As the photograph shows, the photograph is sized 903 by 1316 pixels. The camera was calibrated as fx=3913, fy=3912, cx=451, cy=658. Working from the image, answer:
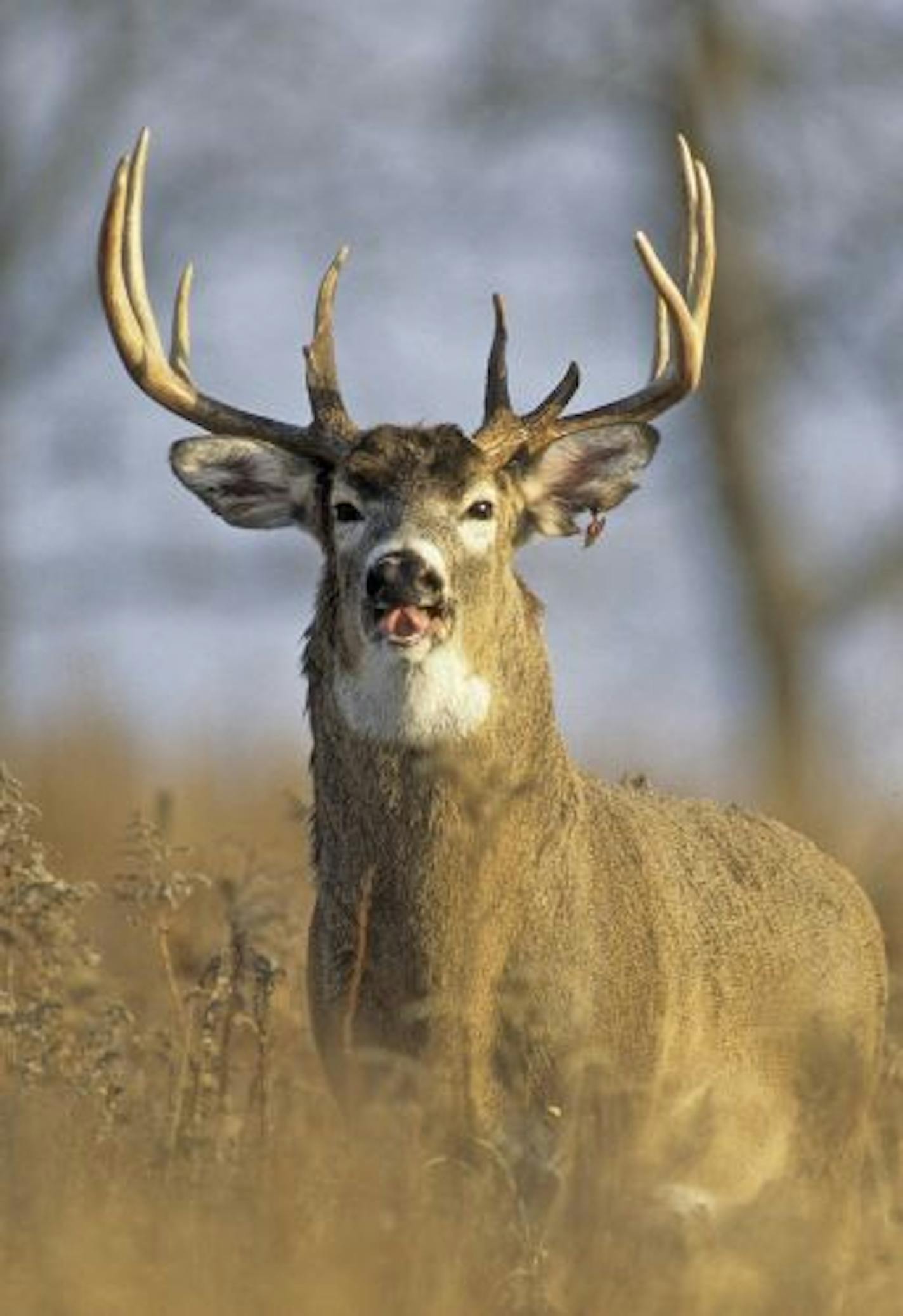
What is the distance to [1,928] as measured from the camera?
292 inches

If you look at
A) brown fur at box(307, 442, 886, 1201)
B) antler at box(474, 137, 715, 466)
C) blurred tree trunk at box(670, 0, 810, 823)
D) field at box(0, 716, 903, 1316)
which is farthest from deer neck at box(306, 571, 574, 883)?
blurred tree trunk at box(670, 0, 810, 823)

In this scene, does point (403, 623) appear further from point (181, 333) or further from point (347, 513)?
point (181, 333)

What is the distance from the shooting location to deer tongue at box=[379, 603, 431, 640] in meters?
7.56

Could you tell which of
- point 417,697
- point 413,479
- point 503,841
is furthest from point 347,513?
point 503,841

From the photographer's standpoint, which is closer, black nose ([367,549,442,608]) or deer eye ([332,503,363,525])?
black nose ([367,549,442,608])

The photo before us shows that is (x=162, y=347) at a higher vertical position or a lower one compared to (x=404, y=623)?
higher

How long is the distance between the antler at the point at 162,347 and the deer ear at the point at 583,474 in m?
0.43

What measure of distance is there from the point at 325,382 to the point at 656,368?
2.57 feet

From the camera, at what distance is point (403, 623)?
7.57 metres

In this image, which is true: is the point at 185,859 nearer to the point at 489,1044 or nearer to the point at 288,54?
the point at 489,1044

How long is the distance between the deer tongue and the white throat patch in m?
0.06

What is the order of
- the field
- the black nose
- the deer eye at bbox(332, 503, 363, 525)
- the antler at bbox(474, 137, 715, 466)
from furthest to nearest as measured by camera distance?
the antler at bbox(474, 137, 715, 466) → the deer eye at bbox(332, 503, 363, 525) → the black nose → the field

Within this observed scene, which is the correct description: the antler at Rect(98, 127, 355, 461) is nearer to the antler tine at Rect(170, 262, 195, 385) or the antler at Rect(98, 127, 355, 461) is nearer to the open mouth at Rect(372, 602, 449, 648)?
the antler tine at Rect(170, 262, 195, 385)

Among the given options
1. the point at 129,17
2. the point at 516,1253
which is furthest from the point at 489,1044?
the point at 129,17
